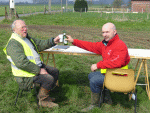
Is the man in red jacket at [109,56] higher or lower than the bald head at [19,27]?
lower

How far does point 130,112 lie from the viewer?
375 cm

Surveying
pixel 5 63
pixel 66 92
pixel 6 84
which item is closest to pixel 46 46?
pixel 66 92

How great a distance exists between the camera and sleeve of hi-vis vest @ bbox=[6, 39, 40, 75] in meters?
3.20

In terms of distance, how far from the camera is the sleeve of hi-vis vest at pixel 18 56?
3.20m

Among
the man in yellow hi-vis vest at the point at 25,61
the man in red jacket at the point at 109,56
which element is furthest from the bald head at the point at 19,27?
the man in red jacket at the point at 109,56

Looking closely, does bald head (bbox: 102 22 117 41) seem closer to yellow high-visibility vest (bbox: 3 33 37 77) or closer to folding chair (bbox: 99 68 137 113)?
folding chair (bbox: 99 68 137 113)

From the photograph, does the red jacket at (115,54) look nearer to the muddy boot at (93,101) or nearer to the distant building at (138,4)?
the muddy boot at (93,101)

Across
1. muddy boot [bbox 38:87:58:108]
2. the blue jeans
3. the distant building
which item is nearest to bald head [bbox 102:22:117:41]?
the blue jeans

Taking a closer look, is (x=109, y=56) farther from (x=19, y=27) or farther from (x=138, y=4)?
(x=138, y=4)

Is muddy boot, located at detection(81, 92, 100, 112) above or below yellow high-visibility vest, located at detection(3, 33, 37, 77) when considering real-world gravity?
below

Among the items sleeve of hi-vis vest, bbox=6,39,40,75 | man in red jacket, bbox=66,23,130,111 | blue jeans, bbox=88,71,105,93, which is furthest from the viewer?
blue jeans, bbox=88,71,105,93

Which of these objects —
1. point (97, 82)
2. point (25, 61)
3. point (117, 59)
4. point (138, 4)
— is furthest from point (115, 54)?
point (138, 4)

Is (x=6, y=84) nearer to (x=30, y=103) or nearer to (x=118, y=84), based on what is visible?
(x=30, y=103)

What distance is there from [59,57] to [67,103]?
3.22 meters
